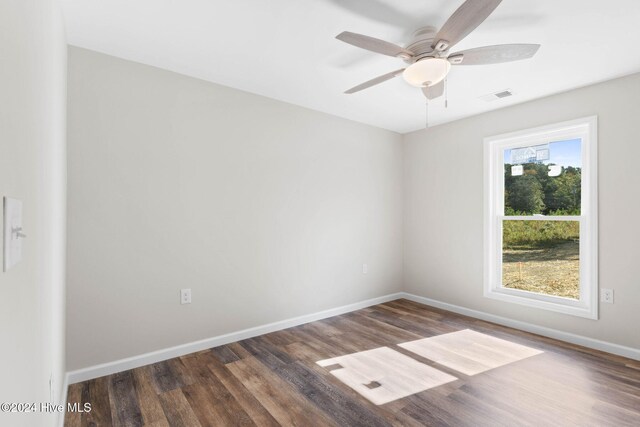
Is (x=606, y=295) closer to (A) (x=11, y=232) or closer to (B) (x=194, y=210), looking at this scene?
(B) (x=194, y=210)

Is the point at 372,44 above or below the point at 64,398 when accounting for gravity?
above

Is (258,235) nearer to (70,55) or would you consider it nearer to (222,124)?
(222,124)

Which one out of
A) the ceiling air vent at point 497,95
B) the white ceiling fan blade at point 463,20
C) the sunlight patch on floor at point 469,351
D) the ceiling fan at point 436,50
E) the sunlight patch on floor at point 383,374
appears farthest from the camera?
the ceiling air vent at point 497,95

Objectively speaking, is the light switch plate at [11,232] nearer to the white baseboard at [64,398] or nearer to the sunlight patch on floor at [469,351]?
the white baseboard at [64,398]

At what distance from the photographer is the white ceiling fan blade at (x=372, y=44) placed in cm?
172

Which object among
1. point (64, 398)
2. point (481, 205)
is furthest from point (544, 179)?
point (64, 398)

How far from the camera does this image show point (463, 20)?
159 cm

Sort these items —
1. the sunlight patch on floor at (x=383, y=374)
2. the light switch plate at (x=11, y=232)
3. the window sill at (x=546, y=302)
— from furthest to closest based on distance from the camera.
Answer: the window sill at (x=546, y=302) < the sunlight patch on floor at (x=383, y=374) < the light switch plate at (x=11, y=232)

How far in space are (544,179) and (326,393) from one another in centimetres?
302

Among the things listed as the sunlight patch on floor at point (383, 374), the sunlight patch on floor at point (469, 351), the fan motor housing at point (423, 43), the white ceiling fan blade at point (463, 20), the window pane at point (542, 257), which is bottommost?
the sunlight patch on floor at point (383, 374)

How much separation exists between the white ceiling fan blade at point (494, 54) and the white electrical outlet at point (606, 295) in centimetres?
225

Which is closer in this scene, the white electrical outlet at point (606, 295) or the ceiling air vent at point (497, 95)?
the white electrical outlet at point (606, 295)

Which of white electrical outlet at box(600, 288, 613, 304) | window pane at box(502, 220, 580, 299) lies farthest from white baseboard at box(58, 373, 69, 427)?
white electrical outlet at box(600, 288, 613, 304)

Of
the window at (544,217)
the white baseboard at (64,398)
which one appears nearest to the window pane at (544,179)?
the window at (544,217)
